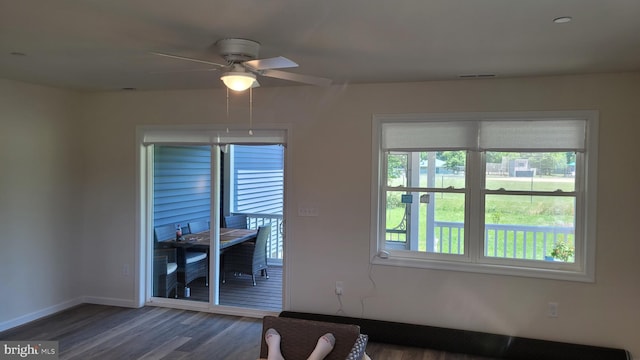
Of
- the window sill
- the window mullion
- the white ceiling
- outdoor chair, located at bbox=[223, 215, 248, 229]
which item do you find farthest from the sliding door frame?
the window mullion

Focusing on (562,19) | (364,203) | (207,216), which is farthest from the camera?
(207,216)

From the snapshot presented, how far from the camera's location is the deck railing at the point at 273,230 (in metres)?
5.08

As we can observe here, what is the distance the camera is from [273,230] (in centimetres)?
526

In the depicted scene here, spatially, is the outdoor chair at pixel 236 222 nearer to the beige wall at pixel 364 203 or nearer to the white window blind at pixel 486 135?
the beige wall at pixel 364 203

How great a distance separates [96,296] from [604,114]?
17.9 feet

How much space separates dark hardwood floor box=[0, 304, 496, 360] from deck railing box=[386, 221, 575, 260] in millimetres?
953

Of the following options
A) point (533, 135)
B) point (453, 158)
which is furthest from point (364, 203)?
point (533, 135)

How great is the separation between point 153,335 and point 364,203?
2354mm

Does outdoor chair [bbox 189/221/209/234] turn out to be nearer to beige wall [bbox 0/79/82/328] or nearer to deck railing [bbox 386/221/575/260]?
beige wall [bbox 0/79/82/328]

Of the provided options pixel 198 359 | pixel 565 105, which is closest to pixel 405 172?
pixel 565 105

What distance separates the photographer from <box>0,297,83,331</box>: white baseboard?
4344 mm

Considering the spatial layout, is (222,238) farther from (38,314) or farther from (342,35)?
(342,35)

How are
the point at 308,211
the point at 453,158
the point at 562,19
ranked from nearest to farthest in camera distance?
the point at 562,19 → the point at 453,158 → the point at 308,211

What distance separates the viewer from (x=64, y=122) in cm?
489
